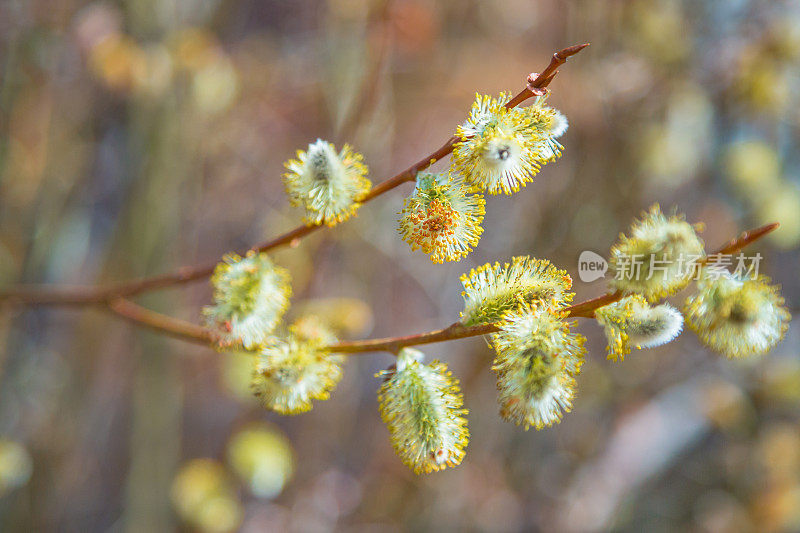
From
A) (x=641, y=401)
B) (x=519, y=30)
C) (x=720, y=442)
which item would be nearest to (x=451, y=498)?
(x=641, y=401)

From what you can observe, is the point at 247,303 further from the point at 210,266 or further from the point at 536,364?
the point at 536,364

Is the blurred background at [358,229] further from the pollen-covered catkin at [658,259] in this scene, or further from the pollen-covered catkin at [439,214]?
the pollen-covered catkin at [658,259]

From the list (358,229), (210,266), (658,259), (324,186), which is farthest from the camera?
(358,229)

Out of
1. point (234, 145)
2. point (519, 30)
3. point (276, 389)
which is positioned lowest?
point (276, 389)

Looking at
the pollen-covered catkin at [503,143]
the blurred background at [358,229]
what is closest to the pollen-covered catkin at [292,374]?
the pollen-covered catkin at [503,143]

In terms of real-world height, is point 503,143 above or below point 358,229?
below

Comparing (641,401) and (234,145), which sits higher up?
(234,145)

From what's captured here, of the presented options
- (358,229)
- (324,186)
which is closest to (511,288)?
(324,186)

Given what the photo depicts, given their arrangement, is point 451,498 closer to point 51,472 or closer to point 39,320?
point 51,472
